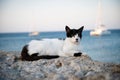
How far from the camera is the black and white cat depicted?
1803mm

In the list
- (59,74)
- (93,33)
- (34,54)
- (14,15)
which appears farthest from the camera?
(14,15)

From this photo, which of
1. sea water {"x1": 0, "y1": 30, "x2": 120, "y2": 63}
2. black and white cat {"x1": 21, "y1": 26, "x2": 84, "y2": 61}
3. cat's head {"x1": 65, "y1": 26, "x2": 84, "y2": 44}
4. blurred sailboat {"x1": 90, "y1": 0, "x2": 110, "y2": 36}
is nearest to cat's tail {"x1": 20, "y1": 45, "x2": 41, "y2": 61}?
black and white cat {"x1": 21, "y1": 26, "x2": 84, "y2": 61}

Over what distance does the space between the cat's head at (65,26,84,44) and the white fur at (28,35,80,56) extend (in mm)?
30

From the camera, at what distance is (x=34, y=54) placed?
1809mm

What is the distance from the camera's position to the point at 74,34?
5.65 feet

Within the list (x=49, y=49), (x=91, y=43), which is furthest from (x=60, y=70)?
(x=91, y=43)

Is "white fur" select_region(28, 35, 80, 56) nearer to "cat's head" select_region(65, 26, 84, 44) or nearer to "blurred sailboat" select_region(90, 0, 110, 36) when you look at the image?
"cat's head" select_region(65, 26, 84, 44)

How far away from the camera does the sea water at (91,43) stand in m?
1.91

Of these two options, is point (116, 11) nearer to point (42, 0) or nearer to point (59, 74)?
point (42, 0)

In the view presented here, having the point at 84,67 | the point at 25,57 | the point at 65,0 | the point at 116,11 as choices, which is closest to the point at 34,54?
the point at 25,57

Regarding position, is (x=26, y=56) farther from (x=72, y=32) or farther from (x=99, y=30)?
(x=99, y=30)

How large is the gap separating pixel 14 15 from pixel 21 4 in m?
0.11

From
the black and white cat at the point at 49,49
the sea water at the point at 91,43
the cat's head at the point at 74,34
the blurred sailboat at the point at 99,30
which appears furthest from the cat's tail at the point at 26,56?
the blurred sailboat at the point at 99,30

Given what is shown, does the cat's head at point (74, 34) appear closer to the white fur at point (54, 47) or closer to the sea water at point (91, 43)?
the white fur at point (54, 47)
